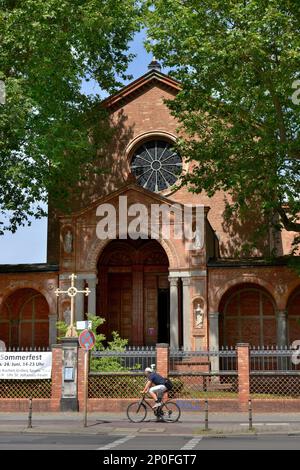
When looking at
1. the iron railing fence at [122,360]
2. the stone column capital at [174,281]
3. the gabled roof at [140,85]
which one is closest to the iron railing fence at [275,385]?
the iron railing fence at [122,360]

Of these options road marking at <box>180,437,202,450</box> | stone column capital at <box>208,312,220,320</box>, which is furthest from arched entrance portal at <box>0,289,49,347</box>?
road marking at <box>180,437,202,450</box>

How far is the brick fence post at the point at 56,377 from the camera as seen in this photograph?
2064 cm

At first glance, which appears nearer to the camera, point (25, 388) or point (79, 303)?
point (25, 388)

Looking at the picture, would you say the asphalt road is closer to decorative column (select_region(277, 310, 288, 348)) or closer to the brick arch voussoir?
decorative column (select_region(277, 310, 288, 348))

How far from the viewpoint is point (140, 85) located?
33.6 metres

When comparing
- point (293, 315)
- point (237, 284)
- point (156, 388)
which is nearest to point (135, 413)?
point (156, 388)

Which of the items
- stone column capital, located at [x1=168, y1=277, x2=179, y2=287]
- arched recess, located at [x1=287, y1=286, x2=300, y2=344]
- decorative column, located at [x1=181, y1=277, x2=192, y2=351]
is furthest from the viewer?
arched recess, located at [x1=287, y1=286, x2=300, y2=344]

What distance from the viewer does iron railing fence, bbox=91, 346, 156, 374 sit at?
21.0 metres

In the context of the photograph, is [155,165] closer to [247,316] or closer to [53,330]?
[247,316]

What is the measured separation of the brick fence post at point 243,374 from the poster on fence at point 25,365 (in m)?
5.96

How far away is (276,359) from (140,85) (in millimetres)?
15689

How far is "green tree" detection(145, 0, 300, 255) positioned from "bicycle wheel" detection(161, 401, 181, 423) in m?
8.01

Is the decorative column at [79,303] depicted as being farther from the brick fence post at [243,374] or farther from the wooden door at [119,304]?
the brick fence post at [243,374]
